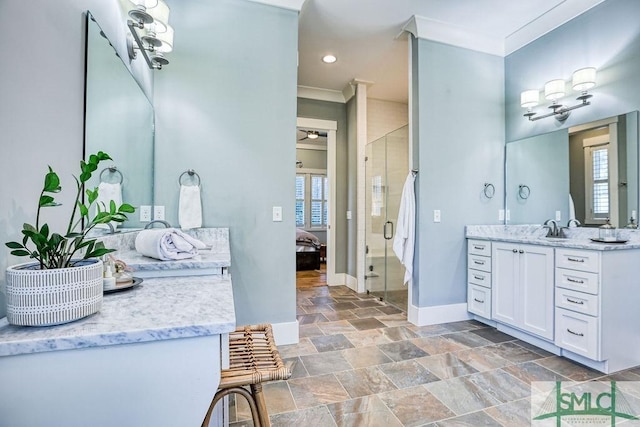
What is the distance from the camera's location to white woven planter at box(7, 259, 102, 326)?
0.74m

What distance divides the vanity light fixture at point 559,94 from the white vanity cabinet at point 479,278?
1.36 m

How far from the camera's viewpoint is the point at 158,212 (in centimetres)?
236

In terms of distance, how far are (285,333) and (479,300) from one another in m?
1.94

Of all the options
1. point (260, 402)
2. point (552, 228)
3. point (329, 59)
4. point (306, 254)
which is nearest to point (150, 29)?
point (260, 402)

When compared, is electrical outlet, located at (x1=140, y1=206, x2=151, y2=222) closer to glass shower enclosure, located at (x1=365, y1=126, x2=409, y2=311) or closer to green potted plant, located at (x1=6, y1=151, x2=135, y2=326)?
green potted plant, located at (x1=6, y1=151, x2=135, y2=326)

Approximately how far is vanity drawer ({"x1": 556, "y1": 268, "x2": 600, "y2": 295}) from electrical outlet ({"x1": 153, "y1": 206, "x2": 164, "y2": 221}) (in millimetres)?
3039

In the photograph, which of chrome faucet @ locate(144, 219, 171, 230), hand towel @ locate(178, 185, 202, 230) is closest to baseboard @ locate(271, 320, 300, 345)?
hand towel @ locate(178, 185, 202, 230)

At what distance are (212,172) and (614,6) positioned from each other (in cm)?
349

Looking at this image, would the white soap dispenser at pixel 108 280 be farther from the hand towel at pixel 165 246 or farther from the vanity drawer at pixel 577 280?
the vanity drawer at pixel 577 280

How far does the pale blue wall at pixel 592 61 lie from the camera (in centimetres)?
243

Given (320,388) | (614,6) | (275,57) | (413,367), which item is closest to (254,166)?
(275,57)

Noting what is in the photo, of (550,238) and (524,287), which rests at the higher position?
(550,238)

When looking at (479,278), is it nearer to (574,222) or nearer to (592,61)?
(574,222)

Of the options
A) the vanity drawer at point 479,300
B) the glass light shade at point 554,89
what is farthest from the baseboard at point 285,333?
the glass light shade at point 554,89
